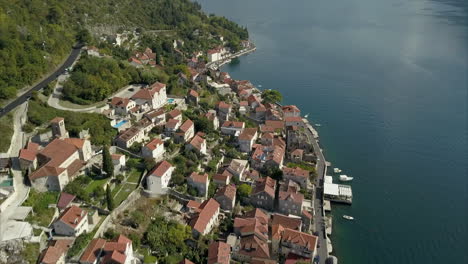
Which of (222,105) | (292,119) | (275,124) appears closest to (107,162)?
(222,105)

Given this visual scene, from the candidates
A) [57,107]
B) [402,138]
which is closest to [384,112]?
[402,138]

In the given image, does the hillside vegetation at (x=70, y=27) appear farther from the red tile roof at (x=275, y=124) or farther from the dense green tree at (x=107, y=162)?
the red tile roof at (x=275, y=124)

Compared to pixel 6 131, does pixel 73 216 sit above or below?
below

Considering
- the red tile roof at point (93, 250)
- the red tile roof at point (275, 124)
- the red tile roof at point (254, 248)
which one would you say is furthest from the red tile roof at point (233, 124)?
the red tile roof at point (93, 250)

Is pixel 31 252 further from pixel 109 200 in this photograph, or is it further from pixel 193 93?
pixel 193 93

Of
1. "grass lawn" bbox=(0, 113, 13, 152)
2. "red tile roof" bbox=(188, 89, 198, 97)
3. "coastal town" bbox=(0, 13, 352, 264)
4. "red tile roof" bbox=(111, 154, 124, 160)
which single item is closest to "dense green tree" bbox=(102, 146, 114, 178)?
"coastal town" bbox=(0, 13, 352, 264)

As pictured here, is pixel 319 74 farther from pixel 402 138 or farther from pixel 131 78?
pixel 131 78
